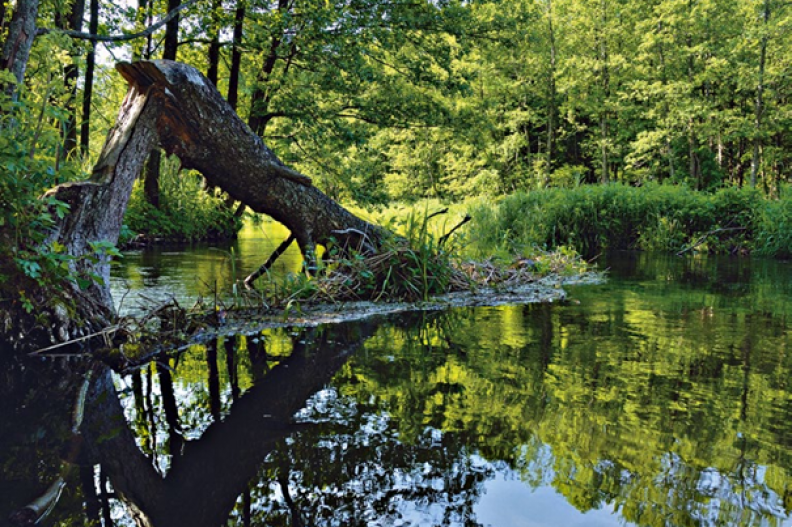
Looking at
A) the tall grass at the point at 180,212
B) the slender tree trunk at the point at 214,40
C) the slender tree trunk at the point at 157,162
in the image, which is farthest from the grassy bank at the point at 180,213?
the slender tree trunk at the point at 214,40

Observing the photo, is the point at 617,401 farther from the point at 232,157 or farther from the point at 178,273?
the point at 178,273

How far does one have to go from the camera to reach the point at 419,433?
2.18 metres

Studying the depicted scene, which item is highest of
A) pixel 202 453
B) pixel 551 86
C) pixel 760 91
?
pixel 551 86

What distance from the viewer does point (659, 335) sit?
13.1ft

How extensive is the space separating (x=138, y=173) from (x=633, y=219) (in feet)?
40.5

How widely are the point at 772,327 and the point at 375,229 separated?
3.42m

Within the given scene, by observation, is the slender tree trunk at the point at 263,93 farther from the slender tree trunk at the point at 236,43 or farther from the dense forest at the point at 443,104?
the slender tree trunk at the point at 236,43

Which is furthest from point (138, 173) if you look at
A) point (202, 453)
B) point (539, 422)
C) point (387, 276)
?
point (539, 422)

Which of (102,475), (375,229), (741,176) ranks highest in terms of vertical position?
(741,176)

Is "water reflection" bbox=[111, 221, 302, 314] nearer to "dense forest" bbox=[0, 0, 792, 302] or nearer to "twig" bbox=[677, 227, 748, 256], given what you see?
"dense forest" bbox=[0, 0, 792, 302]

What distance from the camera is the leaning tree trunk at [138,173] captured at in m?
3.38

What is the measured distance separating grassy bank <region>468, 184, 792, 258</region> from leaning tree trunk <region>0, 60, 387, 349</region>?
7647 millimetres

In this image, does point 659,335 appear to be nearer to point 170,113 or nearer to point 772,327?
point 772,327

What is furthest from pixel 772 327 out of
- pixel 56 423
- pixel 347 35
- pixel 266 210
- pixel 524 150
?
pixel 524 150
